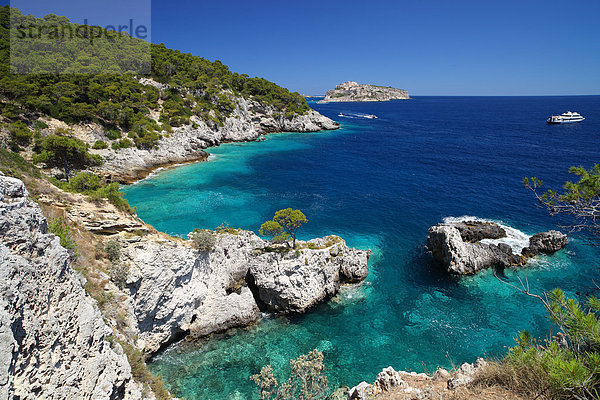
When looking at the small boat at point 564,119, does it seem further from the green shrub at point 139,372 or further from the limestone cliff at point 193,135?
the green shrub at point 139,372

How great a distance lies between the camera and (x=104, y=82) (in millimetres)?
57031

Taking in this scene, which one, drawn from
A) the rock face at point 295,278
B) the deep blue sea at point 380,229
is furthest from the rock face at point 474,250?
the rock face at point 295,278

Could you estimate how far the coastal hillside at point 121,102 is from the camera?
141 ft

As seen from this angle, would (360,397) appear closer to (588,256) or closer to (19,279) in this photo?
(19,279)

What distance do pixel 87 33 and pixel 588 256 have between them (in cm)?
10836

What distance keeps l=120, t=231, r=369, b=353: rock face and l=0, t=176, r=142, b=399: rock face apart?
17.5 ft

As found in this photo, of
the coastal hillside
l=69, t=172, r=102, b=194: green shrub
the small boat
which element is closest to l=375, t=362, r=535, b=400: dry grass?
l=69, t=172, r=102, b=194: green shrub

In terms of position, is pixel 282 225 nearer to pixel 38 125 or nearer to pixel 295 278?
pixel 295 278

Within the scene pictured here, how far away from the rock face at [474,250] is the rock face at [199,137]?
42555 millimetres

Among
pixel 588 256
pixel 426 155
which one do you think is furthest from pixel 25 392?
pixel 426 155

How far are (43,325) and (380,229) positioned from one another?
96.3 feet

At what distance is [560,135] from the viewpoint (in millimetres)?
80812

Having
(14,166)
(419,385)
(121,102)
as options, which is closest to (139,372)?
(419,385)

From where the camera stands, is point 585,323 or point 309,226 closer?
point 585,323
